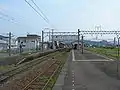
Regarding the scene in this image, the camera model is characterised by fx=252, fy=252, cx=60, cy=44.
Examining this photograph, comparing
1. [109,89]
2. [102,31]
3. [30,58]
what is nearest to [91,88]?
[109,89]

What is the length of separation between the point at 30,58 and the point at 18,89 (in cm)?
3042

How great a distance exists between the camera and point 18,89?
14648 mm

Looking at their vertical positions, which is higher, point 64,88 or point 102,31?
point 102,31

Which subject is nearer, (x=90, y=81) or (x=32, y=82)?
(x=32, y=82)

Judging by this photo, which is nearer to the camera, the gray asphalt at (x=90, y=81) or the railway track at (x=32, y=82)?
the gray asphalt at (x=90, y=81)

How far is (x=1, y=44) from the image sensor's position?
3669 inches

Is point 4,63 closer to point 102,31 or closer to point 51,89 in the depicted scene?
point 51,89

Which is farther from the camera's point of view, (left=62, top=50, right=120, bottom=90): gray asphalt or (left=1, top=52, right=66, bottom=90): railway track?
(left=1, top=52, right=66, bottom=90): railway track

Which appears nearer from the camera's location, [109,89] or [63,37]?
[109,89]

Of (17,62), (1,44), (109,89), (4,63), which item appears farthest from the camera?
(1,44)

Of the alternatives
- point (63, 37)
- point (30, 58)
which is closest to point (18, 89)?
point (30, 58)

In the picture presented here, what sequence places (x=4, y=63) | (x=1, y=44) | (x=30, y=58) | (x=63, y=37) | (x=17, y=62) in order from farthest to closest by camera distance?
1. (x=63, y=37)
2. (x=1, y=44)
3. (x=30, y=58)
4. (x=17, y=62)
5. (x=4, y=63)

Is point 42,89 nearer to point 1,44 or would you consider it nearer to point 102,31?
point 102,31

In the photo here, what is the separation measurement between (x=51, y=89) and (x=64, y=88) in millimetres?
833
